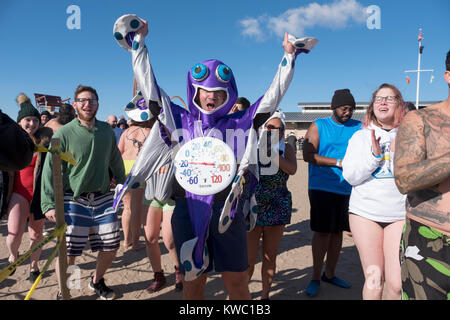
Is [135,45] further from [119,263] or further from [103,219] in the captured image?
[119,263]

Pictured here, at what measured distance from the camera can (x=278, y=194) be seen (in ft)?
8.80

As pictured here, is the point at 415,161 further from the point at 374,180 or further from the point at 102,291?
the point at 102,291

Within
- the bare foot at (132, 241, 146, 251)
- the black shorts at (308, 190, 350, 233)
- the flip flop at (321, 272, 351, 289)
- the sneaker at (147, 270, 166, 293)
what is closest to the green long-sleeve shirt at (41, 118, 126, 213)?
the sneaker at (147, 270, 166, 293)

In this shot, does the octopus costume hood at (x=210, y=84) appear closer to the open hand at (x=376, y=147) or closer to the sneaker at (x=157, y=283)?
the open hand at (x=376, y=147)

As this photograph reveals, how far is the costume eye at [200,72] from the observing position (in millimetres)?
1955

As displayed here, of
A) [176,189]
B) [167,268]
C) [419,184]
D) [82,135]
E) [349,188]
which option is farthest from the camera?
[167,268]

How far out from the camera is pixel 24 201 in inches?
127

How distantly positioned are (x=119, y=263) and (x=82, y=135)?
2.03 metres

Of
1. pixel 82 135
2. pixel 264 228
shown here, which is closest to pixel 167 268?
pixel 264 228

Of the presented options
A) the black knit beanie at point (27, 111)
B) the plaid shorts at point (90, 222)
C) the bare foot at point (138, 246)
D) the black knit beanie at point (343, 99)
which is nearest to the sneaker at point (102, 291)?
the plaid shorts at point (90, 222)

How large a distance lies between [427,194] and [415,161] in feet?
0.63

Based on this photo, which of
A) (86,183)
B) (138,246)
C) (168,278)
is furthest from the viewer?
(138,246)

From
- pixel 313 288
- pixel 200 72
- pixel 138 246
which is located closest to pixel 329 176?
pixel 313 288

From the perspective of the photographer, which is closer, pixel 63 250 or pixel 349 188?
pixel 63 250
